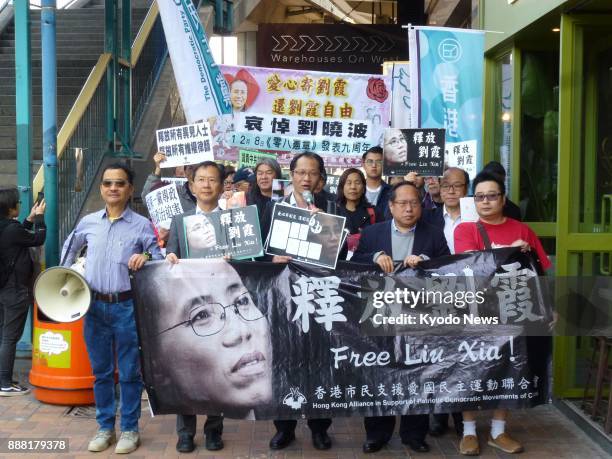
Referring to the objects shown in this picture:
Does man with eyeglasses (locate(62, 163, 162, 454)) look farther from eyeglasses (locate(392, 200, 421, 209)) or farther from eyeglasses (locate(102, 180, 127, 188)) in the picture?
eyeglasses (locate(392, 200, 421, 209))

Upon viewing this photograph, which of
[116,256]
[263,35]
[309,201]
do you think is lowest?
[116,256]

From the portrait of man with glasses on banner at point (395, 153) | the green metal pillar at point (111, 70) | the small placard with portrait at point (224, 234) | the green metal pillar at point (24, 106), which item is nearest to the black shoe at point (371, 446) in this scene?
the small placard with portrait at point (224, 234)

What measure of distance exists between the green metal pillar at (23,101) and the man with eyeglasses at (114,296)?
270 centimetres

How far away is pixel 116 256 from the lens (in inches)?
219

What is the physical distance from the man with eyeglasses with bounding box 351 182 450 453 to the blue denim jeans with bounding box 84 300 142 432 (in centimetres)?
160

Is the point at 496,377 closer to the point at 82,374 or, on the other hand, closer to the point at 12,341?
the point at 82,374

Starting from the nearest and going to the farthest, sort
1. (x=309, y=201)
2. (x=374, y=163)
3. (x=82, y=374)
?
(x=309, y=201)
(x=82, y=374)
(x=374, y=163)

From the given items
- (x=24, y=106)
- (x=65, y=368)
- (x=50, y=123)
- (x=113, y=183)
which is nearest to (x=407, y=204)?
(x=113, y=183)

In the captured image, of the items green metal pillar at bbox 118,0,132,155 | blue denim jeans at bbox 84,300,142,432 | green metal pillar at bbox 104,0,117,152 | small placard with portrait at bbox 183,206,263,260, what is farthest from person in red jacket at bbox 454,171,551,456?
green metal pillar at bbox 118,0,132,155

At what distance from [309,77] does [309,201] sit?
11.0 feet

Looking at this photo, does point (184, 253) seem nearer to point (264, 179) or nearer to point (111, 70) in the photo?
point (264, 179)

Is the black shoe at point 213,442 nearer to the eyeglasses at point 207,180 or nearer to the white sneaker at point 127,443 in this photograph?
the white sneaker at point 127,443

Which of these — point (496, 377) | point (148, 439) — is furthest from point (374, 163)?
point (148, 439)

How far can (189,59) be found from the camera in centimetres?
773
